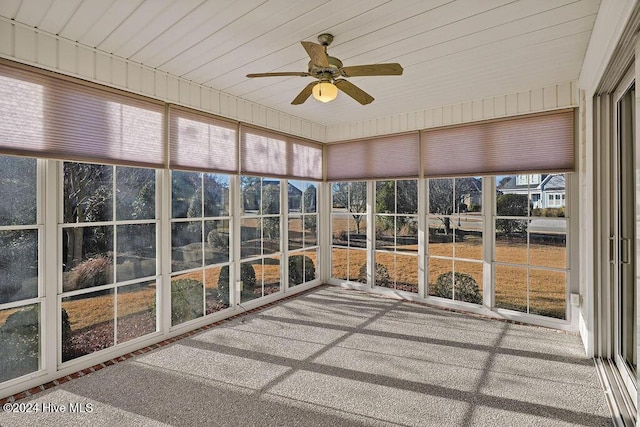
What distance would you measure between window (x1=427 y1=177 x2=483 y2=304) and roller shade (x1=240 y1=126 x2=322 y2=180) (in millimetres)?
1885

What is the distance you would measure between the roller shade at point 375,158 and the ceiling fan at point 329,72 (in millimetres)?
2156

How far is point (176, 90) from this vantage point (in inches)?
132

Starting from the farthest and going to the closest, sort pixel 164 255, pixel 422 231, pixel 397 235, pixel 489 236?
pixel 397 235, pixel 422 231, pixel 489 236, pixel 164 255

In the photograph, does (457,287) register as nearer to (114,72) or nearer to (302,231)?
(302,231)

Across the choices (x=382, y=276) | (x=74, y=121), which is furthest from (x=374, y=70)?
(x=382, y=276)

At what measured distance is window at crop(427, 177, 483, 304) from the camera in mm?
4203

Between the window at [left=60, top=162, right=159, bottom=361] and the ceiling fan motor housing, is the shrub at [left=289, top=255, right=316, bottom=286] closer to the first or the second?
the window at [left=60, top=162, right=159, bottom=361]

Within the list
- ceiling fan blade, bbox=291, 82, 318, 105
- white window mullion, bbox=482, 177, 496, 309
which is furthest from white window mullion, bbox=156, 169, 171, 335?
white window mullion, bbox=482, 177, 496, 309

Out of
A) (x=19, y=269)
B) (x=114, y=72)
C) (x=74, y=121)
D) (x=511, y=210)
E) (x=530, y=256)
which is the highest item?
(x=114, y=72)

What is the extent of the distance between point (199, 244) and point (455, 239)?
10.9 ft

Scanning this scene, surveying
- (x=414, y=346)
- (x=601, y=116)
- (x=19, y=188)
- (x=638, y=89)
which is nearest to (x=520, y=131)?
(x=601, y=116)

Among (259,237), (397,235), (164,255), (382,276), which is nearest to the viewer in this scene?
A: (164,255)

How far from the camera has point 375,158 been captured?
4.94m

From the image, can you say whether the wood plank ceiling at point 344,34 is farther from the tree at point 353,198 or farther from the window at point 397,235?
the tree at point 353,198
